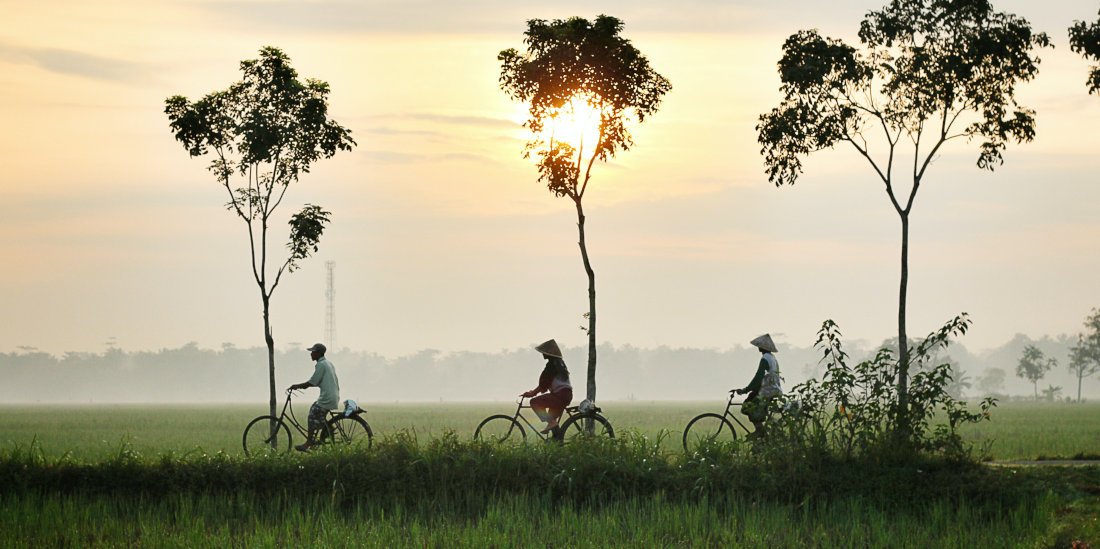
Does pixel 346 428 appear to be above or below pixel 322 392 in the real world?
below

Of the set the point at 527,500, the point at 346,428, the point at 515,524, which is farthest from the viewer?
the point at 346,428

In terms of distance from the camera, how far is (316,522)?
1603 cm

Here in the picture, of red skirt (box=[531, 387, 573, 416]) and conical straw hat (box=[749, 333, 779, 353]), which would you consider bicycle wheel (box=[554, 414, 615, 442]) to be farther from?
conical straw hat (box=[749, 333, 779, 353])

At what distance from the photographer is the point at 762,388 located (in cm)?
1975

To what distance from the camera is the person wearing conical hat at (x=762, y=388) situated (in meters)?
18.9

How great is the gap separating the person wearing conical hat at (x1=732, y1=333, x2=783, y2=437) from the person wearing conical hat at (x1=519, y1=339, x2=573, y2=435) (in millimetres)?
3397

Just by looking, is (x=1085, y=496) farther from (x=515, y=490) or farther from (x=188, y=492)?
(x=188, y=492)

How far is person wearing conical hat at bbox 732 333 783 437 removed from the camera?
62.1 feet

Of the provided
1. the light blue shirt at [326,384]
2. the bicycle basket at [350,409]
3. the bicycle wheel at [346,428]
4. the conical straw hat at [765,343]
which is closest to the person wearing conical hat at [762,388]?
the conical straw hat at [765,343]

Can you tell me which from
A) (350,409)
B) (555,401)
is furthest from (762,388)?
(350,409)

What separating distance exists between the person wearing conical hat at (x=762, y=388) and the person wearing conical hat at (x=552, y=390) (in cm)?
340

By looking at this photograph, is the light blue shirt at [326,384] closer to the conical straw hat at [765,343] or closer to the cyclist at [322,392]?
the cyclist at [322,392]

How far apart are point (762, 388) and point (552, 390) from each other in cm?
402

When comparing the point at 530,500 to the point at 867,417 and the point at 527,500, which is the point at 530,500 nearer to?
the point at 527,500
